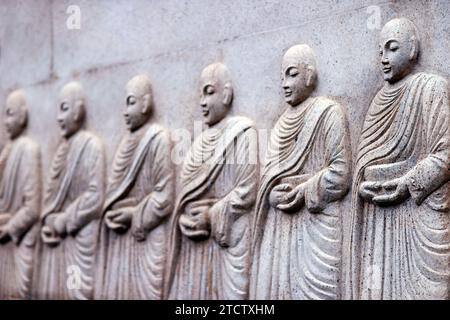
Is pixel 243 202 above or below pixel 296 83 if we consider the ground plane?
below

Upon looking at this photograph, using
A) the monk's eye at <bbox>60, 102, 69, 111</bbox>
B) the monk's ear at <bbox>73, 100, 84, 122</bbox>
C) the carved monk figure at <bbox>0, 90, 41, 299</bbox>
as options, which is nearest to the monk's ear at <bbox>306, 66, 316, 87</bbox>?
the monk's ear at <bbox>73, 100, 84, 122</bbox>

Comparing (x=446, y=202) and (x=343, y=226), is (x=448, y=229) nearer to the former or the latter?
(x=446, y=202)

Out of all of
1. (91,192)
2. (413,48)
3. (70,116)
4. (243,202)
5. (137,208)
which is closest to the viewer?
(413,48)

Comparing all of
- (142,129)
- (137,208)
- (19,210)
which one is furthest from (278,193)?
(19,210)

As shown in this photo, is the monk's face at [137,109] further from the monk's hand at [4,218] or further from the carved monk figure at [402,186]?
the carved monk figure at [402,186]

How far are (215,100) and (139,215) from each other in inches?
51.9

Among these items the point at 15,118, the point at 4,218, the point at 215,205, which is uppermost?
the point at 15,118

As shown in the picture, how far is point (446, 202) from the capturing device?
22.3 feet

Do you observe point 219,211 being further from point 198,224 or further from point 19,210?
point 19,210

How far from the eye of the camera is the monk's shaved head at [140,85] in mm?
9141

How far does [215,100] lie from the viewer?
8469mm

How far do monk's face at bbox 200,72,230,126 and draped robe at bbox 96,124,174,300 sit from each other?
594 mm

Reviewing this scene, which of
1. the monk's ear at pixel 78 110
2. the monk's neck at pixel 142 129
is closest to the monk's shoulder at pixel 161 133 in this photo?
the monk's neck at pixel 142 129

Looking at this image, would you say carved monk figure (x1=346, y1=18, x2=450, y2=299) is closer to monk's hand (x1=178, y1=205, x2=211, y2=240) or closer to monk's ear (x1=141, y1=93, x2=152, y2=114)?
monk's hand (x1=178, y1=205, x2=211, y2=240)
